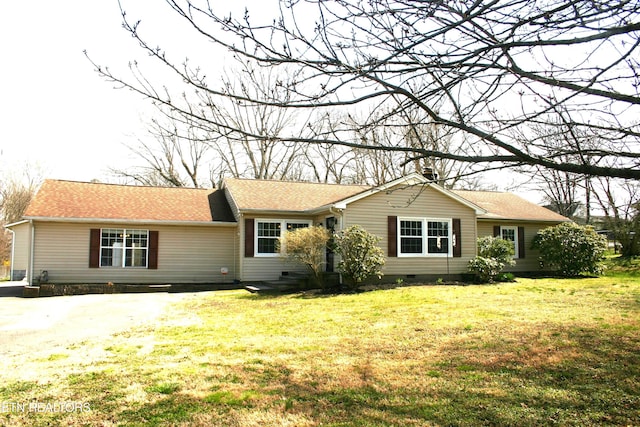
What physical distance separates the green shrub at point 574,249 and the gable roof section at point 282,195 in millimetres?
8165

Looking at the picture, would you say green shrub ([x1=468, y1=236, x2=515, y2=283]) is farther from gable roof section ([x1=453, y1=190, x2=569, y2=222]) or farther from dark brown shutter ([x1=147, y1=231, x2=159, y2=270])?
dark brown shutter ([x1=147, y1=231, x2=159, y2=270])

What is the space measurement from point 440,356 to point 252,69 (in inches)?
176

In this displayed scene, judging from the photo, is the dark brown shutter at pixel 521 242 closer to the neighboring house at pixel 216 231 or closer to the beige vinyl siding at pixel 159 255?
the neighboring house at pixel 216 231

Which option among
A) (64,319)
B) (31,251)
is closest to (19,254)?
(31,251)

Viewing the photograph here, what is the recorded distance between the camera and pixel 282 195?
19.0 meters

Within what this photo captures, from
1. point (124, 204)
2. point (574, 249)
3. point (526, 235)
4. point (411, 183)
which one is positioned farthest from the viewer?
point (526, 235)

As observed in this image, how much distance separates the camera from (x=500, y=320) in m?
8.70

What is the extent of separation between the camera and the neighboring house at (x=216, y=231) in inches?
631

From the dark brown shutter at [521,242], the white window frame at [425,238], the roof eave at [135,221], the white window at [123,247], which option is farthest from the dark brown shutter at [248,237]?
the dark brown shutter at [521,242]

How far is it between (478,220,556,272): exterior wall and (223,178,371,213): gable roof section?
18.7 ft

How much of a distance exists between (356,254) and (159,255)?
751cm

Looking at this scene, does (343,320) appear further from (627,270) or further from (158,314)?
(627,270)

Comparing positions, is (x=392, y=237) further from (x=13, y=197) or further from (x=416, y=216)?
(x=13, y=197)

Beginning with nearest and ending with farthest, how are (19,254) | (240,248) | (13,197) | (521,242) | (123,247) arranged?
(123,247) → (240,248) → (521,242) → (19,254) → (13,197)
